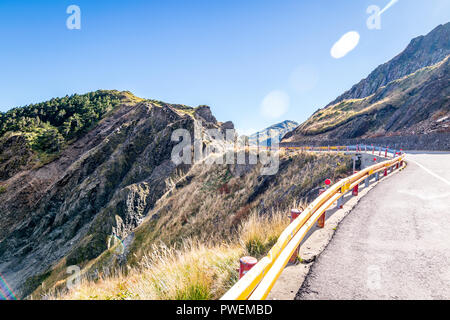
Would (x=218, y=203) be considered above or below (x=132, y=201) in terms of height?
above

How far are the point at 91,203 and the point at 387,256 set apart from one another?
107ft

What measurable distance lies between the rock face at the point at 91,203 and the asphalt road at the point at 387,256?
19.1 m

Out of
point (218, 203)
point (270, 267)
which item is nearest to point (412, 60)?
point (218, 203)

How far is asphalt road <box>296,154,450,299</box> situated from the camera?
2.54m

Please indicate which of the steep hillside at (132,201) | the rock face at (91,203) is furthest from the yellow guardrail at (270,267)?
the rock face at (91,203)

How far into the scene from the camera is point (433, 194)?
6836mm

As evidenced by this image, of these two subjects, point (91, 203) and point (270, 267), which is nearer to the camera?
point (270, 267)

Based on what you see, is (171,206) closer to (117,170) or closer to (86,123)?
(117,170)

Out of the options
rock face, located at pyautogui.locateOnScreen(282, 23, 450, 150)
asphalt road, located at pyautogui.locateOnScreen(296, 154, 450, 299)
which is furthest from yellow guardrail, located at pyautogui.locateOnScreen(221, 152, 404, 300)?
rock face, located at pyautogui.locateOnScreen(282, 23, 450, 150)

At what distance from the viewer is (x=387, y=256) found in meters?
3.34

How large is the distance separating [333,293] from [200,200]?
15.7 metres

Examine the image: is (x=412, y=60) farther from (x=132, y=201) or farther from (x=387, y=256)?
(x=387, y=256)

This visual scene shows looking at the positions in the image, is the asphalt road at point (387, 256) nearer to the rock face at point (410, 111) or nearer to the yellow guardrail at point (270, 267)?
the yellow guardrail at point (270, 267)

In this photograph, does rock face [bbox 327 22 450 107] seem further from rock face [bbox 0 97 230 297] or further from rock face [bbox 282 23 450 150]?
rock face [bbox 0 97 230 297]
